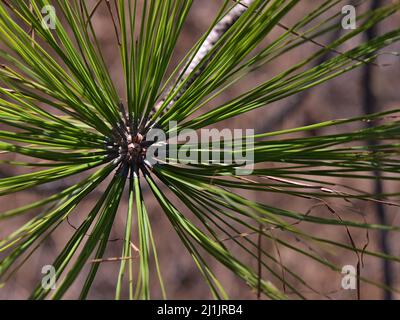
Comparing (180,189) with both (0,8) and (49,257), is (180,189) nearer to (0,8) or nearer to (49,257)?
(0,8)

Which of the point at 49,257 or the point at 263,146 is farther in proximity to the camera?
the point at 49,257

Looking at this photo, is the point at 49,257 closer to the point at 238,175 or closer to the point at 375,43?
the point at 238,175

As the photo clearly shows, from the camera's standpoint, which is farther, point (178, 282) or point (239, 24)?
point (178, 282)
